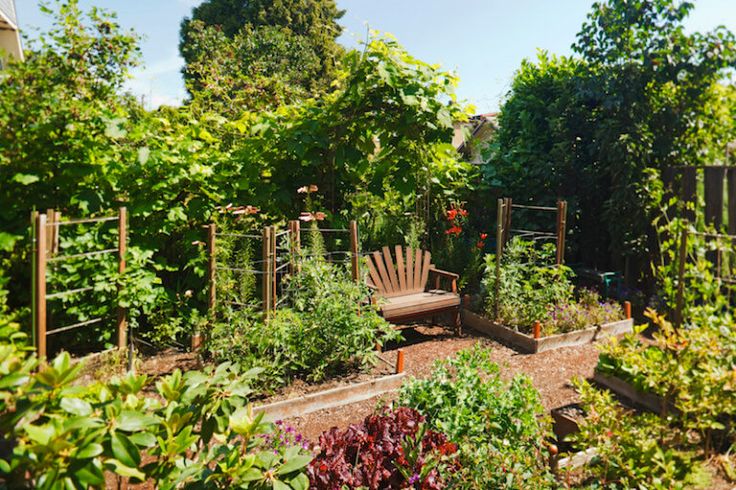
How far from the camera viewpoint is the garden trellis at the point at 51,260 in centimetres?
370

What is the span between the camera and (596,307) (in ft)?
20.1

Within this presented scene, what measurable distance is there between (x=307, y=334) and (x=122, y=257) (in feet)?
5.50

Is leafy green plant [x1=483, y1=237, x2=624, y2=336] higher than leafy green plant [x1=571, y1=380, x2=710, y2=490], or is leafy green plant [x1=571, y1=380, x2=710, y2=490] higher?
leafy green plant [x1=483, y1=237, x2=624, y2=336]

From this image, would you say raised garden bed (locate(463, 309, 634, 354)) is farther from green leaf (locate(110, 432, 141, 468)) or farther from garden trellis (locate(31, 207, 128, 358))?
green leaf (locate(110, 432, 141, 468))

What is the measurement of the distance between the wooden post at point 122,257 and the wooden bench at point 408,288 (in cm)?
235

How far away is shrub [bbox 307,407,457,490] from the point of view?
2299 millimetres

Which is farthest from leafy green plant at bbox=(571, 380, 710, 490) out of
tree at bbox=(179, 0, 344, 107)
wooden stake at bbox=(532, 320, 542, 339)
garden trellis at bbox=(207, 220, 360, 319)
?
tree at bbox=(179, 0, 344, 107)

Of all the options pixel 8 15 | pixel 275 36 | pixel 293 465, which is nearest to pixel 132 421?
pixel 293 465

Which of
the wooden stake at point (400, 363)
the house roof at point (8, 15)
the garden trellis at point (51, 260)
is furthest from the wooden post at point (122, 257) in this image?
the house roof at point (8, 15)

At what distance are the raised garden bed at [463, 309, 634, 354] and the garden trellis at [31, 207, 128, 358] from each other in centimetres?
374

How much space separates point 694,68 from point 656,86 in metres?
0.45

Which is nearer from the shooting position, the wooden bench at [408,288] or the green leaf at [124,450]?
the green leaf at [124,450]

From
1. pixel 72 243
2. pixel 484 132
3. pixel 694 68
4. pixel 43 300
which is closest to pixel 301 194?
pixel 72 243

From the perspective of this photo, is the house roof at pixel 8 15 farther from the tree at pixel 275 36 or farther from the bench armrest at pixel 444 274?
the bench armrest at pixel 444 274
